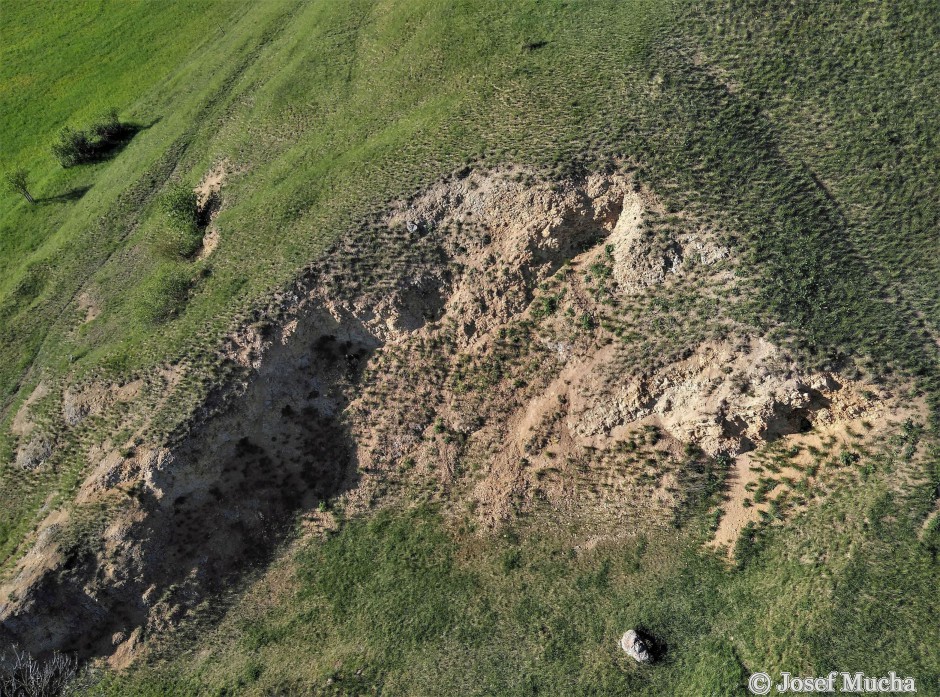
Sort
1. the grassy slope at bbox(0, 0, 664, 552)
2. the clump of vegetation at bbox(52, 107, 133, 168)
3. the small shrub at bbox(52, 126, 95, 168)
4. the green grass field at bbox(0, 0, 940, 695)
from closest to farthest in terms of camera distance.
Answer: the green grass field at bbox(0, 0, 940, 695), the grassy slope at bbox(0, 0, 664, 552), the small shrub at bbox(52, 126, 95, 168), the clump of vegetation at bbox(52, 107, 133, 168)

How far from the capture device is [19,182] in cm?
5566

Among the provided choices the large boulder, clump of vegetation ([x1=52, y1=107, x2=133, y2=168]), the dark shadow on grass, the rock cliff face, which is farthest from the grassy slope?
the large boulder

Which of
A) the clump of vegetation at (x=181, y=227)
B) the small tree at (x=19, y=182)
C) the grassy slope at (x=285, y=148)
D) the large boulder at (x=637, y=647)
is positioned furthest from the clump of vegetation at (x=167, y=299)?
the large boulder at (x=637, y=647)

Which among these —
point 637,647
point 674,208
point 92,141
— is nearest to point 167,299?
point 92,141

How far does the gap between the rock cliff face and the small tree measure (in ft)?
110

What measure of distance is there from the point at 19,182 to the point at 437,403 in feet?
175

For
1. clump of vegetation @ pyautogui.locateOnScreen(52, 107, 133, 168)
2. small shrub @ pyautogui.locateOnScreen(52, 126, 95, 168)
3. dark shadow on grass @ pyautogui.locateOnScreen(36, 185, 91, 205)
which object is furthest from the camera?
clump of vegetation @ pyautogui.locateOnScreen(52, 107, 133, 168)

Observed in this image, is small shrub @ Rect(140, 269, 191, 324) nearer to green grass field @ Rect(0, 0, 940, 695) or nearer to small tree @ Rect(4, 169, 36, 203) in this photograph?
green grass field @ Rect(0, 0, 940, 695)

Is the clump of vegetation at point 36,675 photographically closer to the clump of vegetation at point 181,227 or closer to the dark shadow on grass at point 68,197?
the clump of vegetation at point 181,227

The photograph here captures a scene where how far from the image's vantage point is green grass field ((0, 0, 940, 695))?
27312 millimetres

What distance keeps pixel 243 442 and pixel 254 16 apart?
5541cm

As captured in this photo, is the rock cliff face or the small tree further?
the small tree

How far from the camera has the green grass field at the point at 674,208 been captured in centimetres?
2731

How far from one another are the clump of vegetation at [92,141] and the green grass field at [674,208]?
24635mm
